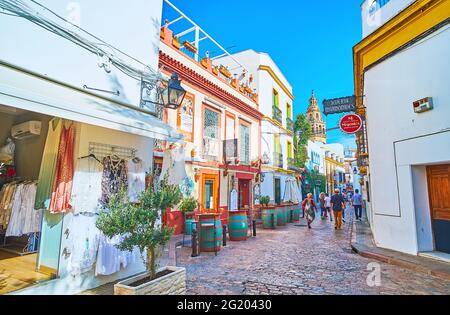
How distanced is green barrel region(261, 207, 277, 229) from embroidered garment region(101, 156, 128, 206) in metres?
8.51

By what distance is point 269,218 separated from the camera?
12344 millimetres

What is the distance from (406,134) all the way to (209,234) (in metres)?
6.18

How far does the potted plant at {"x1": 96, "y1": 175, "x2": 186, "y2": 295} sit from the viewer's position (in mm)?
3562

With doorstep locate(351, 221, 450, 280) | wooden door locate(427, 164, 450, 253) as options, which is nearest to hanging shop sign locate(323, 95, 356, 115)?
wooden door locate(427, 164, 450, 253)

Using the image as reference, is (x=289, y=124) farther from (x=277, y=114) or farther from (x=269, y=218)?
(x=269, y=218)

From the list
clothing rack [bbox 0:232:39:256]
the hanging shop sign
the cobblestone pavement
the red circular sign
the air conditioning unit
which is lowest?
the cobblestone pavement

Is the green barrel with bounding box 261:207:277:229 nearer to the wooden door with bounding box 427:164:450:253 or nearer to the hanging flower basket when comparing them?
the wooden door with bounding box 427:164:450:253

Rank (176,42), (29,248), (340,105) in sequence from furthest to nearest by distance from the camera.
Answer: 1. (176,42)
2. (340,105)
3. (29,248)

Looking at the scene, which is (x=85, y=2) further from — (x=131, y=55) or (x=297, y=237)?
(x=297, y=237)

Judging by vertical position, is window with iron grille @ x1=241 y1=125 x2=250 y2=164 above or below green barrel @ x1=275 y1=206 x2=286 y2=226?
above

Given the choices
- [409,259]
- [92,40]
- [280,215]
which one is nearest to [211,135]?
[280,215]

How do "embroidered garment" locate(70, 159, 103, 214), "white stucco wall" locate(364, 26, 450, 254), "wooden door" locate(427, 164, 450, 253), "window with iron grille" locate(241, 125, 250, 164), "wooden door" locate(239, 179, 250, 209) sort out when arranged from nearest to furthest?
"embroidered garment" locate(70, 159, 103, 214) < "white stucco wall" locate(364, 26, 450, 254) < "wooden door" locate(427, 164, 450, 253) < "wooden door" locate(239, 179, 250, 209) < "window with iron grille" locate(241, 125, 250, 164)

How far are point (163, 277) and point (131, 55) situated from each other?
178 inches
